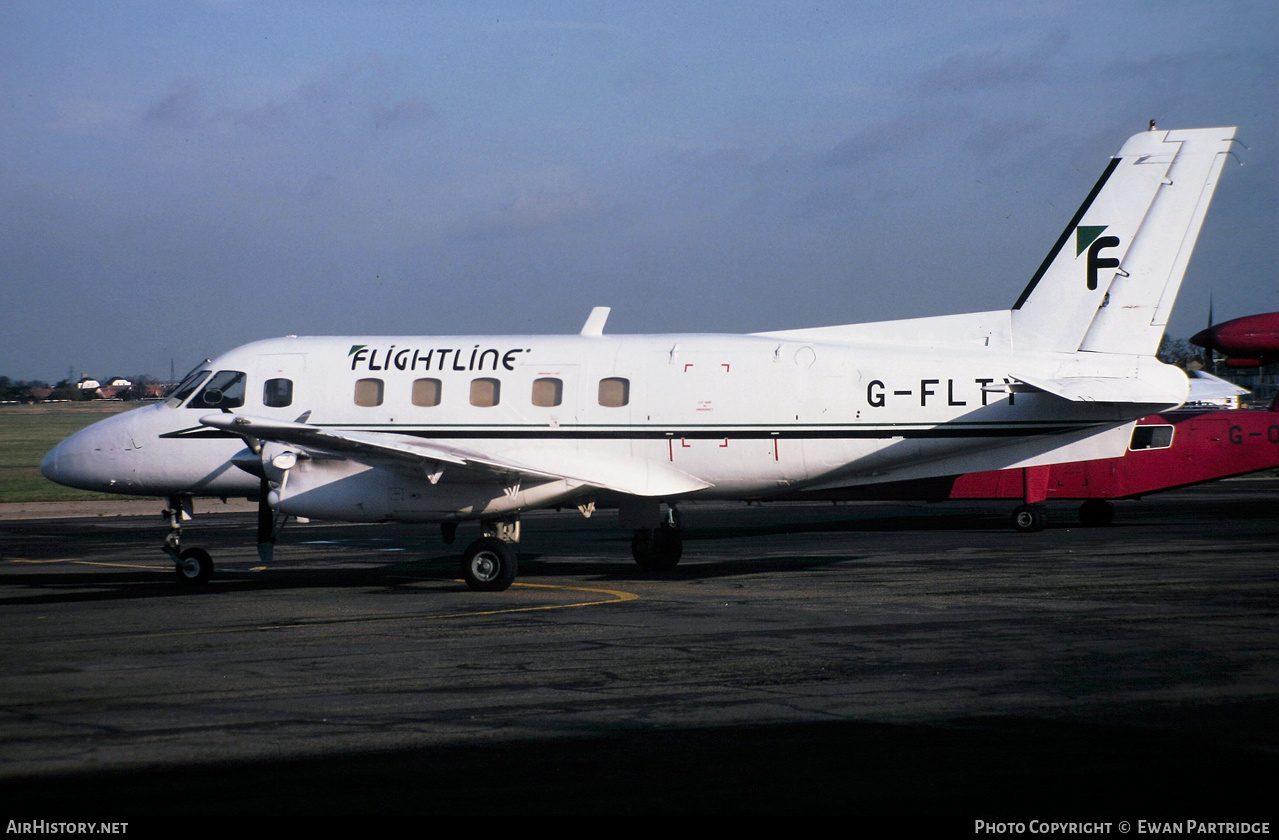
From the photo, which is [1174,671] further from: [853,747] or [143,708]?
[143,708]

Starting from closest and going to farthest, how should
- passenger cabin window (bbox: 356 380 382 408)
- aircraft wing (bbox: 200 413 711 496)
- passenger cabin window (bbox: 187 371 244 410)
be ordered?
aircraft wing (bbox: 200 413 711 496), passenger cabin window (bbox: 356 380 382 408), passenger cabin window (bbox: 187 371 244 410)

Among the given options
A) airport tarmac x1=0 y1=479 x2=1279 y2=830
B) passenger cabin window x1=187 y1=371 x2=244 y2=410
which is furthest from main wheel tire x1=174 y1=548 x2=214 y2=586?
passenger cabin window x1=187 y1=371 x2=244 y2=410

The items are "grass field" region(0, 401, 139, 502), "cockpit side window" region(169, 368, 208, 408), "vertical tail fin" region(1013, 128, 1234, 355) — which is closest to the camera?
"vertical tail fin" region(1013, 128, 1234, 355)

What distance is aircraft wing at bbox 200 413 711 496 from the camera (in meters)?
16.4

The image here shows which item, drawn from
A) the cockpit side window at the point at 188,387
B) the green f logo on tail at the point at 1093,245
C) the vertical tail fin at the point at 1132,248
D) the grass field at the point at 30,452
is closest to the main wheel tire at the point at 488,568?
the cockpit side window at the point at 188,387

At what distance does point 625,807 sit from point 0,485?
4674 cm

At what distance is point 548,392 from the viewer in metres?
18.7

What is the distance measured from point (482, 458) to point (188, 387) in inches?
233

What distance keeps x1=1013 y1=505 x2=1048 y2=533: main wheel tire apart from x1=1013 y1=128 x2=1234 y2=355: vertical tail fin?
9417 mm

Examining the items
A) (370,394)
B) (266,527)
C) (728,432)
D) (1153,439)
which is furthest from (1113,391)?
(266,527)

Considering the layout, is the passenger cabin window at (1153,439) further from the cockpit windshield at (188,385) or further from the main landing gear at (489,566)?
the cockpit windshield at (188,385)

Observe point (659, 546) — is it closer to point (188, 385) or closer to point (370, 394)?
point (370, 394)

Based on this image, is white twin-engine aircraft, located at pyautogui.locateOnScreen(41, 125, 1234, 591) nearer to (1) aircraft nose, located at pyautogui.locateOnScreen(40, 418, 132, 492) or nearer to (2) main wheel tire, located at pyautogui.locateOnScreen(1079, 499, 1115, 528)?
(1) aircraft nose, located at pyautogui.locateOnScreen(40, 418, 132, 492)

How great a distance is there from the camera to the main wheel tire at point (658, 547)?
20.2 meters
